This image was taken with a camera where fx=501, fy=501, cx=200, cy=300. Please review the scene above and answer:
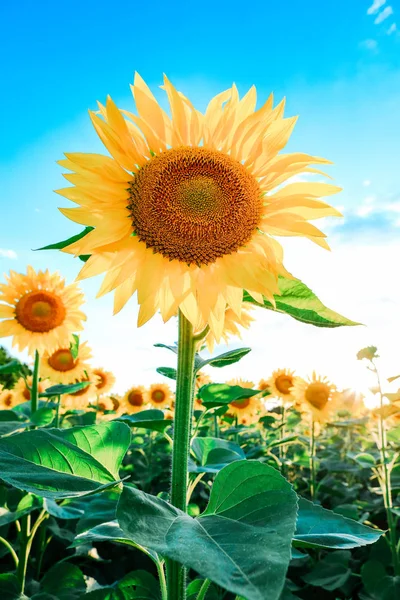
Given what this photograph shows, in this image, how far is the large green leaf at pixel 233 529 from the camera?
0.92 meters

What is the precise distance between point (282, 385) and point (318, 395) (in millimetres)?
832

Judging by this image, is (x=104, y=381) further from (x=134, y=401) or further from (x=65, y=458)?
(x=65, y=458)

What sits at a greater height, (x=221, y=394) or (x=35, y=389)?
(x=221, y=394)

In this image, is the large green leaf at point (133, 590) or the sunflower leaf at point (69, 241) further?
the large green leaf at point (133, 590)

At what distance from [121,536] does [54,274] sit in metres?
3.54

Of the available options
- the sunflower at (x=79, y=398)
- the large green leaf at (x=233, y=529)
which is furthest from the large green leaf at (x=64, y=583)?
the sunflower at (x=79, y=398)

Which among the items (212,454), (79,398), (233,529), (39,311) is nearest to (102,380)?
(79,398)

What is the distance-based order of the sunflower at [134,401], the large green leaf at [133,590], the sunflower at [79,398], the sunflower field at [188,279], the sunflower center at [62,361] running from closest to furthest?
the sunflower field at [188,279], the large green leaf at [133,590], the sunflower center at [62,361], the sunflower at [79,398], the sunflower at [134,401]

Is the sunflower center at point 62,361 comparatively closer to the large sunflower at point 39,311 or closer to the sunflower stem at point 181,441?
the large sunflower at point 39,311

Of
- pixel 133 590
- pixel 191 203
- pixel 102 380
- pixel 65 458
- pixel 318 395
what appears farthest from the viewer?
pixel 102 380

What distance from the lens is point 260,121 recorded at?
166 cm

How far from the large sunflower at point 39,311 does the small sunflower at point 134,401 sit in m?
3.91

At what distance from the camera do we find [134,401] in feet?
27.8

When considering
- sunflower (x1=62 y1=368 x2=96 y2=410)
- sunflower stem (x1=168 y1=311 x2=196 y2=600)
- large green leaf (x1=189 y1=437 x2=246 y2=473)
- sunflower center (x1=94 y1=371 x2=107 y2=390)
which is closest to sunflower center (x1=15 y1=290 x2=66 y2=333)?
sunflower (x1=62 y1=368 x2=96 y2=410)
